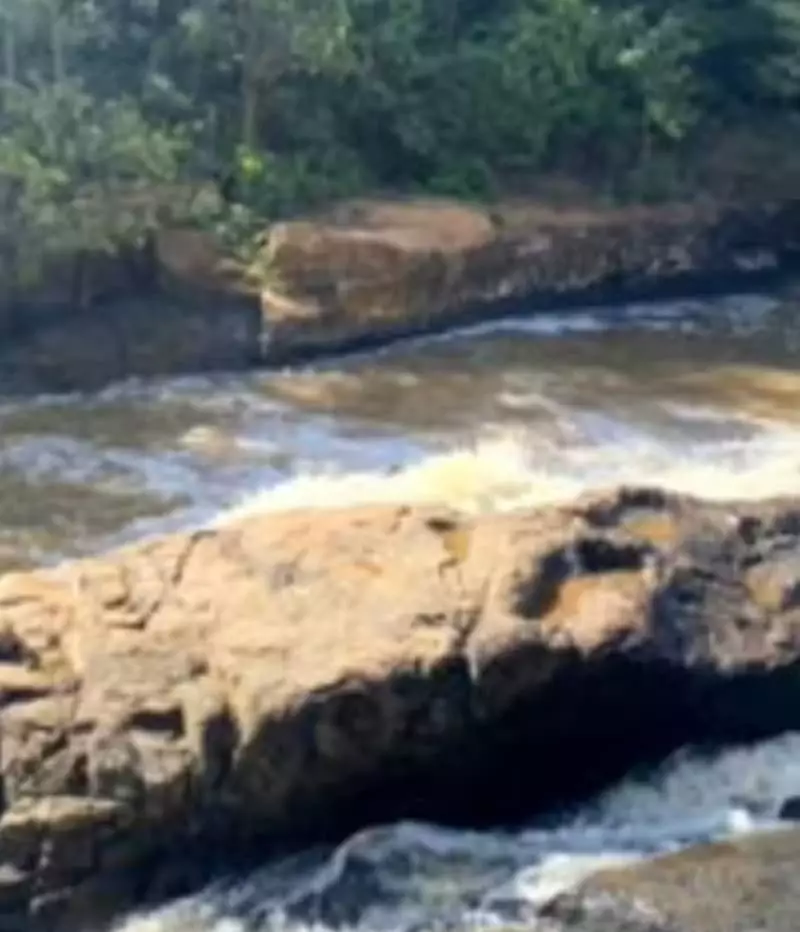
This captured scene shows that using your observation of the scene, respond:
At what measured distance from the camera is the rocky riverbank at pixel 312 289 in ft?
39.2

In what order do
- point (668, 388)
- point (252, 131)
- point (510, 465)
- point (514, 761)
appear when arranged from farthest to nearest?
point (252, 131) → point (668, 388) → point (510, 465) → point (514, 761)

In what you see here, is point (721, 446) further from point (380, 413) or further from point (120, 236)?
point (120, 236)

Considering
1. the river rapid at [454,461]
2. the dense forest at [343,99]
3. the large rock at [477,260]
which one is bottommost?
the river rapid at [454,461]

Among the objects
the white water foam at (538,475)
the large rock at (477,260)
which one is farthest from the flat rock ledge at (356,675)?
the large rock at (477,260)

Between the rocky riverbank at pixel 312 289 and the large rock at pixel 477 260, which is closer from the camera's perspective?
the rocky riverbank at pixel 312 289

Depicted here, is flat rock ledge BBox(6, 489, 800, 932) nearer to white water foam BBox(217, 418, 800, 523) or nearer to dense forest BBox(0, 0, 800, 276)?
white water foam BBox(217, 418, 800, 523)

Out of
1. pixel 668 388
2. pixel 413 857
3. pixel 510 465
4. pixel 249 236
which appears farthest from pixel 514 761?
pixel 249 236

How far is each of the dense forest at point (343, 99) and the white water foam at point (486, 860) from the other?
6082 millimetres

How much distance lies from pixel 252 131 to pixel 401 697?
7874 millimetres

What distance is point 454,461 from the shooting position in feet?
33.8

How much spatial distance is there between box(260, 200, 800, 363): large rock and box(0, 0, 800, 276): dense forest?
466 millimetres

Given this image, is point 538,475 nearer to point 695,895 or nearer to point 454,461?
point 454,461

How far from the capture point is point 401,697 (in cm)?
645

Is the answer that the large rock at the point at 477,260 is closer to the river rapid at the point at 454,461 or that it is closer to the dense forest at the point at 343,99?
the river rapid at the point at 454,461
